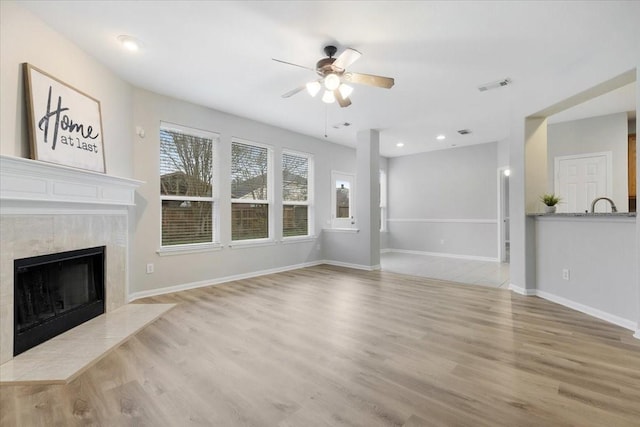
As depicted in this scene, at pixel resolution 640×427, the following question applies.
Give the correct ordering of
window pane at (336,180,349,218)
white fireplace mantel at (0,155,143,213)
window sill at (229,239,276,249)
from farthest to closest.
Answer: window pane at (336,180,349,218) → window sill at (229,239,276,249) → white fireplace mantel at (0,155,143,213)

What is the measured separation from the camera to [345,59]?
2.55 m

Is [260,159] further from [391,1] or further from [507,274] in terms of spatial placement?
[507,274]

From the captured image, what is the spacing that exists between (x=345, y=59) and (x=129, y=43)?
82.6 inches

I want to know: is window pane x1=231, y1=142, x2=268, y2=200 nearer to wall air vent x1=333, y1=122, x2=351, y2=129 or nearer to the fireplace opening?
wall air vent x1=333, y1=122, x2=351, y2=129

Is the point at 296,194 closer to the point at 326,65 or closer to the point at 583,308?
the point at 326,65

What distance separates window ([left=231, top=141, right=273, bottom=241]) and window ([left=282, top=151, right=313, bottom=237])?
1.32 ft

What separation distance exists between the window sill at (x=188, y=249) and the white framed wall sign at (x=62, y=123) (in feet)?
4.32

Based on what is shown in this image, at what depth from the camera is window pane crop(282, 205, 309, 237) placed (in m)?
5.68

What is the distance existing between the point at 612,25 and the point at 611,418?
313 cm

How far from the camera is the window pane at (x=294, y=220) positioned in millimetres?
5676

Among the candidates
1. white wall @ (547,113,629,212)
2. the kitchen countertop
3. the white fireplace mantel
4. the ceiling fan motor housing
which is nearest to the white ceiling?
the ceiling fan motor housing

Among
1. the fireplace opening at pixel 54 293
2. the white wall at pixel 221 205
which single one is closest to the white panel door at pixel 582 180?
the white wall at pixel 221 205

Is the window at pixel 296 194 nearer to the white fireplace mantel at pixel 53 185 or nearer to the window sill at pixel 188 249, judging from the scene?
the window sill at pixel 188 249

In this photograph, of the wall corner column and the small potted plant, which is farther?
the wall corner column
